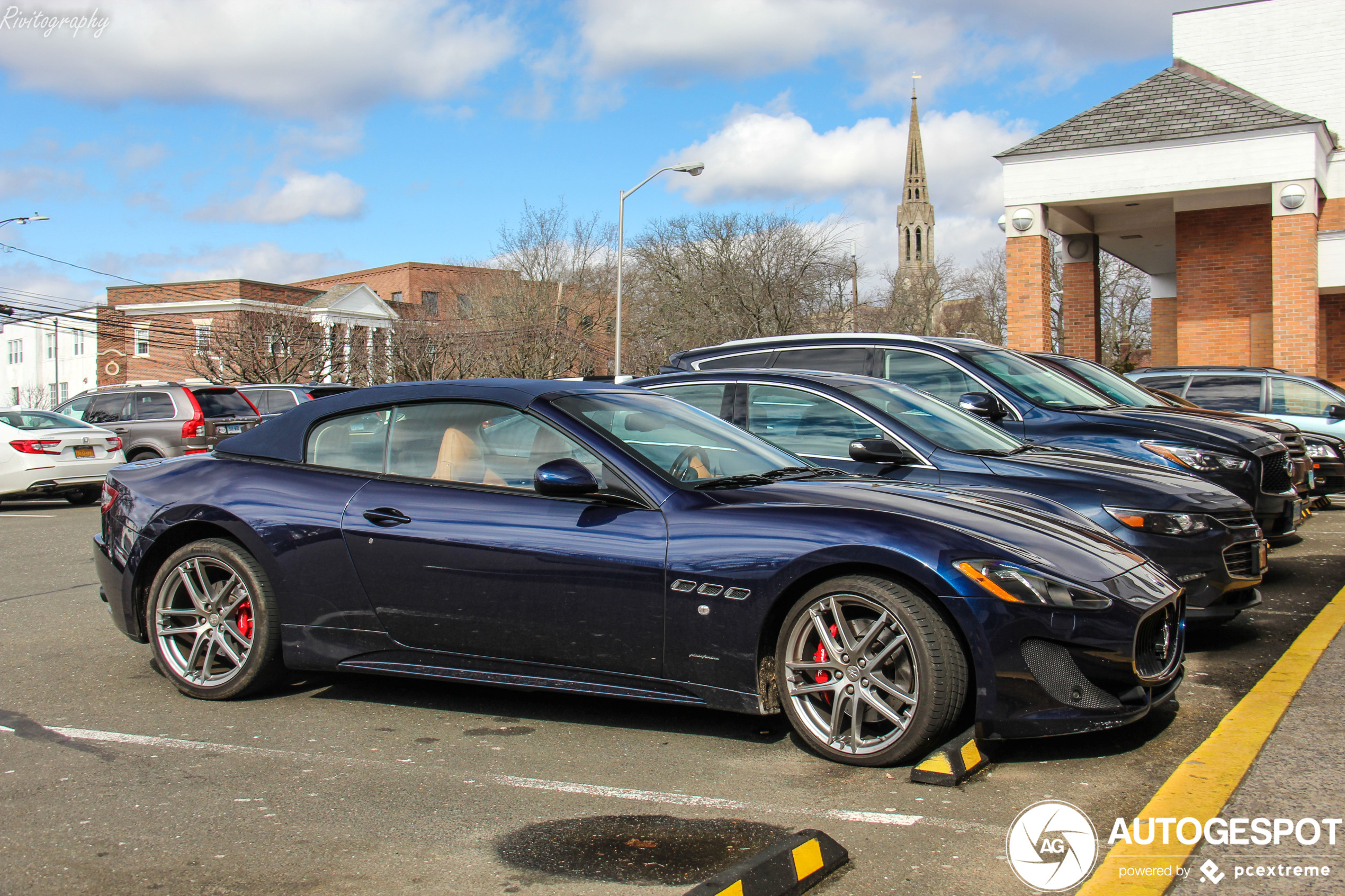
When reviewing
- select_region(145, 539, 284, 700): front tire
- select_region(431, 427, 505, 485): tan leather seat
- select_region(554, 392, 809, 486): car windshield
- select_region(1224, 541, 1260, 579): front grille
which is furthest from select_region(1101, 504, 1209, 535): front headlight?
select_region(145, 539, 284, 700): front tire

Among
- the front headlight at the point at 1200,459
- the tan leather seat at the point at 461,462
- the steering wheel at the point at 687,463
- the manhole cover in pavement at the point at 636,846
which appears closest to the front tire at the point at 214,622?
the tan leather seat at the point at 461,462

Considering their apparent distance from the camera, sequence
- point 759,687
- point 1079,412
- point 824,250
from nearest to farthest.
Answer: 1. point 759,687
2. point 1079,412
3. point 824,250

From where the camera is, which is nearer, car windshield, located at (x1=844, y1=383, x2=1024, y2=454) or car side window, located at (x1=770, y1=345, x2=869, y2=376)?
car windshield, located at (x1=844, y1=383, x2=1024, y2=454)

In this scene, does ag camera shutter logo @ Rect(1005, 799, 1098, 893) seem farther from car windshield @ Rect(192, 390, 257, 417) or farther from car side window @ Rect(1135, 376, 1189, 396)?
car windshield @ Rect(192, 390, 257, 417)

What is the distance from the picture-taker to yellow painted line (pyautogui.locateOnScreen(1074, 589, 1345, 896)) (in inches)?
115

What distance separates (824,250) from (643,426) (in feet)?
134

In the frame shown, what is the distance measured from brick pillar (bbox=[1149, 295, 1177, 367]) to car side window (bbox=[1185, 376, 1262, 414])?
1428cm

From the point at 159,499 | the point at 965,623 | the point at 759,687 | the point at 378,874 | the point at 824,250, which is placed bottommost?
the point at 378,874

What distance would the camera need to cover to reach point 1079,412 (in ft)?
26.4

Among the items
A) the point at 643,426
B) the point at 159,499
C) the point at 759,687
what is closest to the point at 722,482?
the point at 643,426

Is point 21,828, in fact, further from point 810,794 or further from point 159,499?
point 810,794

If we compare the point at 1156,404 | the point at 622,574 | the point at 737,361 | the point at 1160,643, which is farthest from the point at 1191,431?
the point at 622,574

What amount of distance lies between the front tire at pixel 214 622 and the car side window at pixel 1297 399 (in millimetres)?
12884

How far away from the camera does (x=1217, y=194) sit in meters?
20.9
